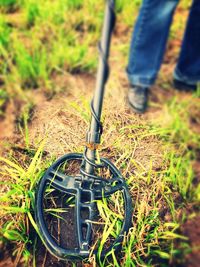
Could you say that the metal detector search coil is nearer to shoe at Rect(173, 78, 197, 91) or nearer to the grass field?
the grass field

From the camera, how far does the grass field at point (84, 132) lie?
4.24 feet

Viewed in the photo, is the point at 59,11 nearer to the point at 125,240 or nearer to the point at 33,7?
the point at 33,7

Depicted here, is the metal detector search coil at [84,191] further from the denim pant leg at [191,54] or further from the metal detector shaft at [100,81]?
the denim pant leg at [191,54]

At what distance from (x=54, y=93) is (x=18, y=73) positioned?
0.28m

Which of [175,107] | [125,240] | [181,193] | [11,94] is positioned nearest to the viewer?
[125,240]

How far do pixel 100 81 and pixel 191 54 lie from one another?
177cm

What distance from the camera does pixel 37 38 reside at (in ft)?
7.88

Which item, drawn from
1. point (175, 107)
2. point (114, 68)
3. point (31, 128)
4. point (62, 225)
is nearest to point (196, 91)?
point (175, 107)

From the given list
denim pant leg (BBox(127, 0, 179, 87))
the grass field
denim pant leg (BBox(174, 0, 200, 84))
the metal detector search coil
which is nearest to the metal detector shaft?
the metal detector search coil

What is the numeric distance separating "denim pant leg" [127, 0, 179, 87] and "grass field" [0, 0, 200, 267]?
21 centimetres

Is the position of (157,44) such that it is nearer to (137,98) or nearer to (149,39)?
(149,39)

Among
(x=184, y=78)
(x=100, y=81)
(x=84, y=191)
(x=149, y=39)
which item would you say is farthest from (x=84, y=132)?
(x=184, y=78)

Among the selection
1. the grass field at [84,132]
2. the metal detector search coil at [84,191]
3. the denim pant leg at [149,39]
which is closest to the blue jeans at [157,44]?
the denim pant leg at [149,39]

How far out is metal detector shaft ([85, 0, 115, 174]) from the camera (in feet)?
2.46
